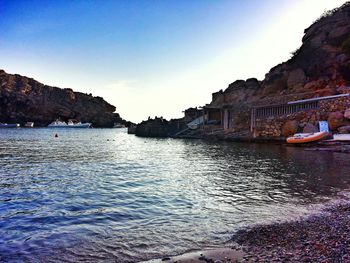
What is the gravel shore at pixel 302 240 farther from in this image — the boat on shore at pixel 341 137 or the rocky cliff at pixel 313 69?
the rocky cliff at pixel 313 69

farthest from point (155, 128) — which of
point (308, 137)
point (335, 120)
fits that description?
point (335, 120)

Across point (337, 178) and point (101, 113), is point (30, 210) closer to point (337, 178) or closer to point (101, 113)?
point (337, 178)

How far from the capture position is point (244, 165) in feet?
78.5

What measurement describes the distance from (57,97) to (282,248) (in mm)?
188765

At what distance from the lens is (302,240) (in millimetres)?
7516

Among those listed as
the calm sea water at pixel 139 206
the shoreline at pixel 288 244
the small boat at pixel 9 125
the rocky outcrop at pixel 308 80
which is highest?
the rocky outcrop at pixel 308 80

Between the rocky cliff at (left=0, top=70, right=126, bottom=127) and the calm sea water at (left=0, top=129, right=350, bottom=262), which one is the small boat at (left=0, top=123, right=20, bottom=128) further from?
the calm sea water at (left=0, top=129, right=350, bottom=262)

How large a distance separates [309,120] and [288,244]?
38.6 meters

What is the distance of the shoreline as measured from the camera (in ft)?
20.8

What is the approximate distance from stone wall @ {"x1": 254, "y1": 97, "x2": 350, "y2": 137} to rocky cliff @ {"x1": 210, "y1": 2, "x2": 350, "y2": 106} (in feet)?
15.6

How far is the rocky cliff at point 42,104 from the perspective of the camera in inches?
6019

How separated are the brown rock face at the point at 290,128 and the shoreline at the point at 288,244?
35.4 meters

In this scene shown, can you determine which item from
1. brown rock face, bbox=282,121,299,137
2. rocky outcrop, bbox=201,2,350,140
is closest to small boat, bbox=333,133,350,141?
rocky outcrop, bbox=201,2,350,140

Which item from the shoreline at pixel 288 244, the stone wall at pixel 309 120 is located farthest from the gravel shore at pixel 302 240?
the stone wall at pixel 309 120
